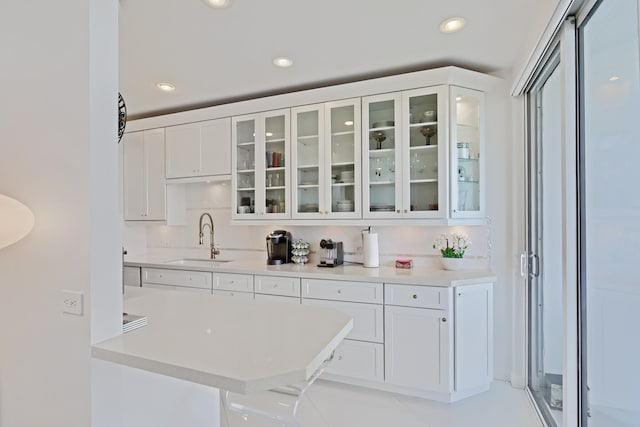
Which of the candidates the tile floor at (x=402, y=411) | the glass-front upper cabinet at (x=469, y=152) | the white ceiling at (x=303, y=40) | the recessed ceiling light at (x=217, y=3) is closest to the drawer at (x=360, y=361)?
the tile floor at (x=402, y=411)

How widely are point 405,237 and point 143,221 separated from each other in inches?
115

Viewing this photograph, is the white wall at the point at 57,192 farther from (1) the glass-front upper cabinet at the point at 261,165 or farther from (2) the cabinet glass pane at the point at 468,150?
(2) the cabinet glass pane at the point at 468,150

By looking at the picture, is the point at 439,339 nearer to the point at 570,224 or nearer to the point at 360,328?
the point at 360,328

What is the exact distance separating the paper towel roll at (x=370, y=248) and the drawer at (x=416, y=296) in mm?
459

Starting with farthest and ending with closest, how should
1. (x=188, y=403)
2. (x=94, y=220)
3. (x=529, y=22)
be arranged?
(x=529, y=22)
(x=188, y=403)
(x=94, y=220)

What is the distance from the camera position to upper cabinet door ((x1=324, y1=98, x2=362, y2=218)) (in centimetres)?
310

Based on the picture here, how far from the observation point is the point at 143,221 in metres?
4.04

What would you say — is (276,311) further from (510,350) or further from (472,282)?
(510,350)

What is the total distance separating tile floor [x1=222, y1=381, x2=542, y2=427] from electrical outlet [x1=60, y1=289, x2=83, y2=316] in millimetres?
1319

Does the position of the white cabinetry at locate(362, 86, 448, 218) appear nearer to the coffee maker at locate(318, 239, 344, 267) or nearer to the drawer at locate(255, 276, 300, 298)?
the coffee maker at locate(318, 239, 344, 267)

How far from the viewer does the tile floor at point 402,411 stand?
2.30m

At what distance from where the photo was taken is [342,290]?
2.78 meters

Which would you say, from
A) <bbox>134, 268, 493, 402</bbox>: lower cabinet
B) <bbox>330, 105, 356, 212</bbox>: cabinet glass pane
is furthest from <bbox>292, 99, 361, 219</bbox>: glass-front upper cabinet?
<bbox>134, 268, 493, 402</bbox>: lower cabinet

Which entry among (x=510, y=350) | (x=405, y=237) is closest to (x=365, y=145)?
(x=405, y=237)
